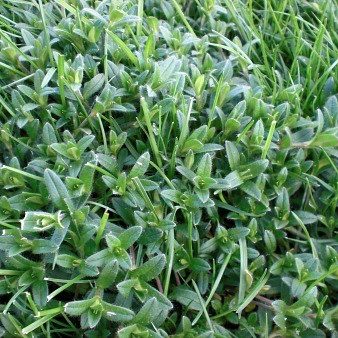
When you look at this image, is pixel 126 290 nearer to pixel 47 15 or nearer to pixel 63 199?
pixel 63 199

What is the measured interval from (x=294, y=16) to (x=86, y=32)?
0.90 m

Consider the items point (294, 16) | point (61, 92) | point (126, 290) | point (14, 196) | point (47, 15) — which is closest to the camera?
point (126, 290)

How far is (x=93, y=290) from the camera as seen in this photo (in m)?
1.67

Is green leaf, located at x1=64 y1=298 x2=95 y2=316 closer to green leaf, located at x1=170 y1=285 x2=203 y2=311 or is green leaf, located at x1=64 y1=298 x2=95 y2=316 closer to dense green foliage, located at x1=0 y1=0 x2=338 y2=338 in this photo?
dense green foliage, located at x1=0 y1=0 x2=338 y2=338

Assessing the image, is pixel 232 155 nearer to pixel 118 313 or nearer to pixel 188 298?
pixel 188 298

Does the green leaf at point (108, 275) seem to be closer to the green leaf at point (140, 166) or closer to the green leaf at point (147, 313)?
the green leaf at point (147, 313)

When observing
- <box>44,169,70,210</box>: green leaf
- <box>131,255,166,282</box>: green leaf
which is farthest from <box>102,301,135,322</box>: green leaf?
<box>44,169,70,210</box>: green leaf

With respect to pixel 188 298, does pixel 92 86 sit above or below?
above

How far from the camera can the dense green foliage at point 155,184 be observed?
1673 mm

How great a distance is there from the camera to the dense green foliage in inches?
65.9

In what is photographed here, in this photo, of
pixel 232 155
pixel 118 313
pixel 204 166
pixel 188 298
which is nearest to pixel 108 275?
pixel 118 313

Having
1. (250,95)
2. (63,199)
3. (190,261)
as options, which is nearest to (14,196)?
(63,199)

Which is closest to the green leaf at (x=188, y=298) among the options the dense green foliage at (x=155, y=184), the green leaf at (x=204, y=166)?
the dense green foliage at (x=155, y=184)

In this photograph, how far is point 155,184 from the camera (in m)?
1.78
